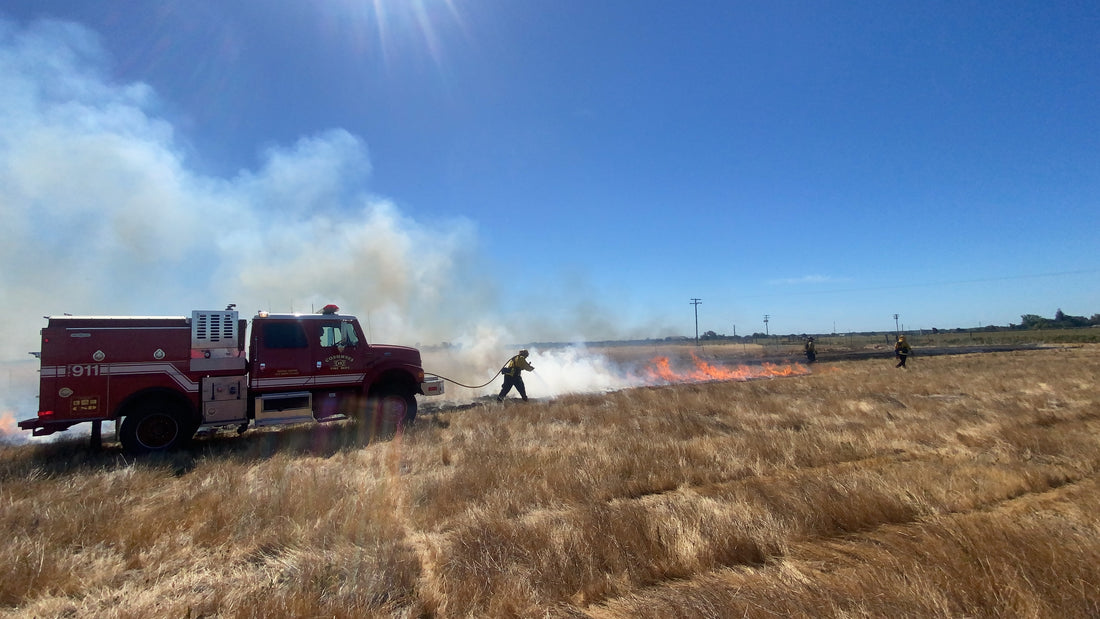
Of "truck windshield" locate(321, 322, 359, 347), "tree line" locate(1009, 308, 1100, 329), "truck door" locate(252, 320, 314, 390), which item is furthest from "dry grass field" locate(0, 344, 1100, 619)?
"tree line" locate(1009, 308, 1100, 329)

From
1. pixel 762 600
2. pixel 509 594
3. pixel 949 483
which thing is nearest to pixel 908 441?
pixel 949 483

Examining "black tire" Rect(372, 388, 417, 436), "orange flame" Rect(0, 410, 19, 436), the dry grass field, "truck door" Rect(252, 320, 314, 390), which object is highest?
"truck door" Rect(252, 320, 314, 390)

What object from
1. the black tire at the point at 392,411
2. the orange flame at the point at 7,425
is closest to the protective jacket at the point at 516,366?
the black tire at the point at 392,411

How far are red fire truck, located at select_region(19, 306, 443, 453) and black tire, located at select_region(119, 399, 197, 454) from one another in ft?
0.06

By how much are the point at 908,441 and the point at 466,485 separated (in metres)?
7.94

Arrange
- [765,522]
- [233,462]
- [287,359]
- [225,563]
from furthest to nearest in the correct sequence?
1. [287,359]
2. [233,462]
3. [765,522]
4. [225,563]

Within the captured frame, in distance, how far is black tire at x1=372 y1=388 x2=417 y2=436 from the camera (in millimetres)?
11430

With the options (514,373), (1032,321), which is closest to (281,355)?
(514,373)

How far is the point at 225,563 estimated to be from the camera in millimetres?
4582

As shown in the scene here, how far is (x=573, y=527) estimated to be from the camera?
5059 millimetres

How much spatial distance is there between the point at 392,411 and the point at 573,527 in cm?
756

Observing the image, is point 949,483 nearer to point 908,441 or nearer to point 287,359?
point 908,441

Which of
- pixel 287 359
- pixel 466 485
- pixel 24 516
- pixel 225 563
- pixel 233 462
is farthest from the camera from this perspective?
pixel 287 359

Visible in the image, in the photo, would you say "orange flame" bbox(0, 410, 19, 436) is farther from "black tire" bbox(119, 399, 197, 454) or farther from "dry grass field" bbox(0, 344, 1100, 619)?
"black tire" bbox(119, 399, 197, 454)
